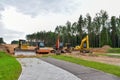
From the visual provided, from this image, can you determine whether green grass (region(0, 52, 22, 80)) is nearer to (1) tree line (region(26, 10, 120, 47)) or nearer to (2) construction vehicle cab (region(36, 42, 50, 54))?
(2) construction vehicle cab (region(36, 42, 50, 54))

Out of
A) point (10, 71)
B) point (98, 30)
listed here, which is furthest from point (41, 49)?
point (98, 30)

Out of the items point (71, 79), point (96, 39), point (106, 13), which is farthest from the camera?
point (96, 39)

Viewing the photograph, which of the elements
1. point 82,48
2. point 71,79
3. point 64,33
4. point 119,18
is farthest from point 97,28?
point 71,79

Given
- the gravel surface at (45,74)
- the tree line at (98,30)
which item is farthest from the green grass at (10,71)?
the tree line at (98,30)

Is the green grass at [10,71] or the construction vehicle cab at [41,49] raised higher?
the construction vehicle cab at [41,49]

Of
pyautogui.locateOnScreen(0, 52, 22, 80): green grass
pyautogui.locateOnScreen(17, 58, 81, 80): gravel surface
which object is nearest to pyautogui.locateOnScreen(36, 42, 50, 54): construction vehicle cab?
pyautogui.locateOnScreen(0, 52, 22, 80): green grass

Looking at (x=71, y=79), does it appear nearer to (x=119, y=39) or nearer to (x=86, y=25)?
(x=119, y=39)

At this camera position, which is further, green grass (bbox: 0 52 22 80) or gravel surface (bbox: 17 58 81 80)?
green grass (bbox: 0 52 22 80)

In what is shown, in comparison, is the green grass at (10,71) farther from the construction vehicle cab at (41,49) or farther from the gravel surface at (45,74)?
the construction vehicle cab at (41,49)

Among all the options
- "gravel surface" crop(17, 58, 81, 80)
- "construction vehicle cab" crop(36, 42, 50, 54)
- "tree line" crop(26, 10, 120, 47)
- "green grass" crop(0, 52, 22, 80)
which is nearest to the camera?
A: "gravel surface" crop(17, 58, 81, 80)

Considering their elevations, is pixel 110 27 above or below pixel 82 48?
above

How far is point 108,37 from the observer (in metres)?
115

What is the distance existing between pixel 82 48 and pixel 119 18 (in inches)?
2683

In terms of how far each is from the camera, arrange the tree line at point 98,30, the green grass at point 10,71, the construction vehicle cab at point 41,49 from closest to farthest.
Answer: the green grass at point 10,71 < the construction vehicle cab at point 41,49 < the tree line at point 98,30
